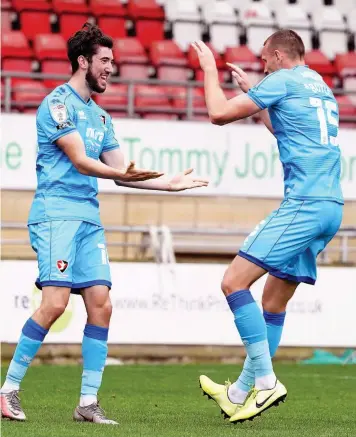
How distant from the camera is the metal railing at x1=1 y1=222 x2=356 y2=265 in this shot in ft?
47.1

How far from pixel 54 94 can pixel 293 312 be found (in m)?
7.47

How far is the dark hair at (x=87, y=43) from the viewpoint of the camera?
7.26 metres

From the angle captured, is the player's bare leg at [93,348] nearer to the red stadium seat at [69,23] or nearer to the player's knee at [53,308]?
the player's knee at [53,308]

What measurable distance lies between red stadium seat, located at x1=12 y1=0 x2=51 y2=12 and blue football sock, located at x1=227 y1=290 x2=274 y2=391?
12.2m

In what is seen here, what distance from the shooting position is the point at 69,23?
18672mm

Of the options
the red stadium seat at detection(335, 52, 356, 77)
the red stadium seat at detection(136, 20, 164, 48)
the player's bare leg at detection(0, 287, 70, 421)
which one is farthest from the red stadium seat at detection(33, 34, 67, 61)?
the player's bare leg at detection(0, 287, 70, 421)

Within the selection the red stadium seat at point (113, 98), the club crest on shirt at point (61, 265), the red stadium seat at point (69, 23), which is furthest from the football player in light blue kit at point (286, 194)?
the red stadium seat at point (69, 23)

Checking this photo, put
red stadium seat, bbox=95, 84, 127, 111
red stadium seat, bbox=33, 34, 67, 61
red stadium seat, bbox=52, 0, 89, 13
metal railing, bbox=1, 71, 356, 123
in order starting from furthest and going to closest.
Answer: red stadium seat, bbox=52, 0, 89, 13 → red stadium seat, bbox=33, 34, 67, 61 → red stadium seat, bbox=95, 84, 127, 111 → metal railing, bbox=1, 71, 356, 123

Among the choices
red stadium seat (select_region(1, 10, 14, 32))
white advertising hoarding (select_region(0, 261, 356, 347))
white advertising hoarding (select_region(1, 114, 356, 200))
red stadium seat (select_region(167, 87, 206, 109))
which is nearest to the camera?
white advertising hoarding (select_region(0, 261, 356, 347))

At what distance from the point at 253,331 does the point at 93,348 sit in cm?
93

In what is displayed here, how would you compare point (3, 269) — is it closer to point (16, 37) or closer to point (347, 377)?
point (347, 377)

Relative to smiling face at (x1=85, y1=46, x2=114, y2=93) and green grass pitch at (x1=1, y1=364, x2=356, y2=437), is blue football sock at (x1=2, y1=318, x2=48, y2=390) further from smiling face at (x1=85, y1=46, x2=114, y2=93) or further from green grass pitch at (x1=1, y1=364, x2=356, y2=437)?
smiling face at (x1=85, y1=46, x2=114, y2=93)

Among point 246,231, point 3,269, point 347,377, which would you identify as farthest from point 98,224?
point 246,231

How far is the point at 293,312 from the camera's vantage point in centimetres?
1418
